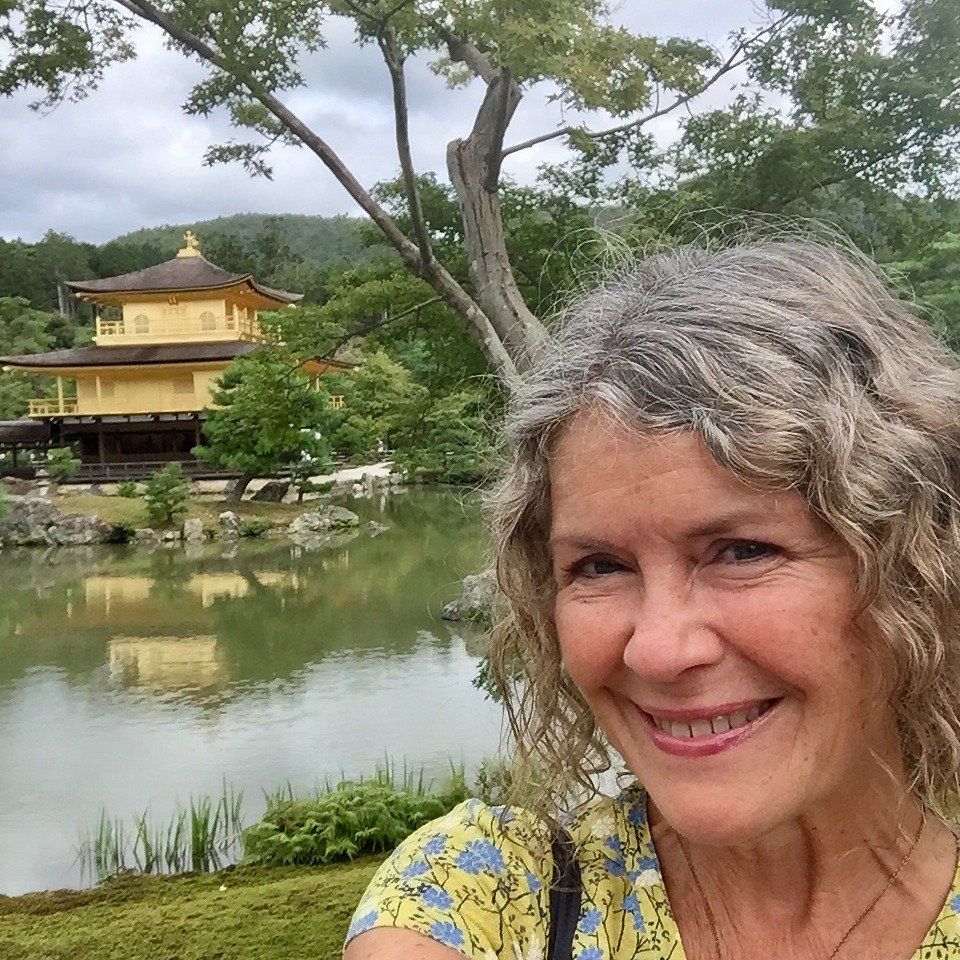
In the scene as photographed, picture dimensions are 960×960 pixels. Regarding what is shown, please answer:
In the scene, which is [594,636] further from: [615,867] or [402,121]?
[402,121]

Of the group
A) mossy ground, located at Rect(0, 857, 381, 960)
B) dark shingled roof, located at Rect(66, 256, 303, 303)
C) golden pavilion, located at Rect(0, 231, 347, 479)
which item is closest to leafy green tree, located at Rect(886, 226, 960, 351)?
mossy ground, located at Rect(0, 857, 381, 960)

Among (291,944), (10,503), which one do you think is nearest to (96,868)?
(291,944)

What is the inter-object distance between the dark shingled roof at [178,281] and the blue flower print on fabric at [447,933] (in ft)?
39.4

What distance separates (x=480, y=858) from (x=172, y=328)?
42.9 ft

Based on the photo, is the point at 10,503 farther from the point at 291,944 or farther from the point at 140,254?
the point at 291,944

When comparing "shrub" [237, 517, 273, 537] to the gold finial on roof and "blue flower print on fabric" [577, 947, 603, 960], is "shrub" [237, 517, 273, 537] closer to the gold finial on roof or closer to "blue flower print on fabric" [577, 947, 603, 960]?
the gold finial on roof

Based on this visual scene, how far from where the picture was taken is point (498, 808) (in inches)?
24.7

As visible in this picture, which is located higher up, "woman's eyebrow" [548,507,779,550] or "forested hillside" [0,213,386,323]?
"forested hillside" [0,213,386,323]

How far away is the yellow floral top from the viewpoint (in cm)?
54

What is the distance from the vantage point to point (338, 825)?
10.7 feet

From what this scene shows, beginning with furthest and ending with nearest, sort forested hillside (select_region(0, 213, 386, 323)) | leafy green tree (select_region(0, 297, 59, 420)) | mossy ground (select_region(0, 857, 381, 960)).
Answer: forested hillside (select_region(0, 213, 386, 323)) → leafy green tree (select_region(0, 297, 59, 420)) → mossy ground (select_region(0, 857, 381, 960))

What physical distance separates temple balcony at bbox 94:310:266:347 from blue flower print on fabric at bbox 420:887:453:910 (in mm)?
12412

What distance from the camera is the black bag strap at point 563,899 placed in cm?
57

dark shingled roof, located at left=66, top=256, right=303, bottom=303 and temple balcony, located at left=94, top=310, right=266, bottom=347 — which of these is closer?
dark shingled roof, located at left=66, top=256, right=303, bottom=303
